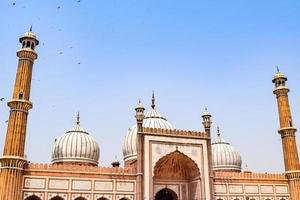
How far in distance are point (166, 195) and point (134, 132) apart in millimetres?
5103

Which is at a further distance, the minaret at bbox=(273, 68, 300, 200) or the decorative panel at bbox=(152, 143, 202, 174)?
the minaret at bbox=(273, 68, 300, 200)

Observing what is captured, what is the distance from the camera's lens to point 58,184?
18656 mm

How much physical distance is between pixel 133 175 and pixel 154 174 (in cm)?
171

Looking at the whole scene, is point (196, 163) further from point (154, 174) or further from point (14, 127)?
point (14, 127)

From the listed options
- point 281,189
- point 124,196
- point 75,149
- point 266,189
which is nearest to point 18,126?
point 75,149

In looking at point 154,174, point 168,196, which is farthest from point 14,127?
point 168,196

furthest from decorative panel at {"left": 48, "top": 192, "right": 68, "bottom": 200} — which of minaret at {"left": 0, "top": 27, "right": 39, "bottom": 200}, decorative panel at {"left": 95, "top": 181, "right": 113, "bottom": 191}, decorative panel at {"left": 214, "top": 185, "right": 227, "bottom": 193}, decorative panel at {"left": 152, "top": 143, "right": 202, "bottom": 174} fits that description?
decorative panel at {"left": 214, "top": 185, "right": 227, "bottom": 193}

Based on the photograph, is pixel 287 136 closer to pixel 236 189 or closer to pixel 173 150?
pixel 236 189

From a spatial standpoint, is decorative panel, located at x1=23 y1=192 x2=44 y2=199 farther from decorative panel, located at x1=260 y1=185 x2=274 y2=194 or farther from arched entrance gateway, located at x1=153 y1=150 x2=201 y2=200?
decorative panel, located at x1=260 y1=185 x2=274 y2=194

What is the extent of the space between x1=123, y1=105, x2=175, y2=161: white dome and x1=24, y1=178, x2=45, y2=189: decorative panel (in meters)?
7.66

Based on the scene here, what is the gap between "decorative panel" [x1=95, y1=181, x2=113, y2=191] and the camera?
19.4m

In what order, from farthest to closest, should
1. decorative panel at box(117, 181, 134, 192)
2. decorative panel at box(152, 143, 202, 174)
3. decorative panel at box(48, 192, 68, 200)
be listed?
decorative panel at box(152, 143, 202, 174), decorative panel at box(117, 181, 134, 192), decorative panel at box(48, 192, 68, 200)

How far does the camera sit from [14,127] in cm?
1872

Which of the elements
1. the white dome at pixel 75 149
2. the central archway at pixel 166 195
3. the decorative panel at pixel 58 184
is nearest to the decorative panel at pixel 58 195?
the decorative panel at pixel 58 184
